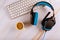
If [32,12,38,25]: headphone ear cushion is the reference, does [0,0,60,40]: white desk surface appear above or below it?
below

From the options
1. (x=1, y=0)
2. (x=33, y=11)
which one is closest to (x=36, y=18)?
(x=33, y=11)

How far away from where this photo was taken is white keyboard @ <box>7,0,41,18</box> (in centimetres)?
130

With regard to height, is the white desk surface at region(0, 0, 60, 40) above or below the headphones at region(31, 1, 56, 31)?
below

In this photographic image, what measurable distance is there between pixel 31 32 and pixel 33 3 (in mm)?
216

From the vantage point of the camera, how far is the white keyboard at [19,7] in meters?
1.30

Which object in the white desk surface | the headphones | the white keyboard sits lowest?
the white desk surface

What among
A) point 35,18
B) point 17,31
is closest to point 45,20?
point 35,18

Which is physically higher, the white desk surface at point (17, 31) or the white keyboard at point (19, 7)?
the white keyboard at point (19, 7)

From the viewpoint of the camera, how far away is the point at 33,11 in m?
1.30

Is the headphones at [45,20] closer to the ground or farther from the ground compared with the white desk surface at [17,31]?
farther from the ground

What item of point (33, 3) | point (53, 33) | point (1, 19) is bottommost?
point (53, 33)

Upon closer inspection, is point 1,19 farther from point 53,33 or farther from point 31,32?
point 53,33

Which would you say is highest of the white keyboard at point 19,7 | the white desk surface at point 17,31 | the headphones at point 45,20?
the white keyboard at point 19,7

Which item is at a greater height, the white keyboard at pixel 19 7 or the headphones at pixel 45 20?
the white keyboard at pixel 19 7
